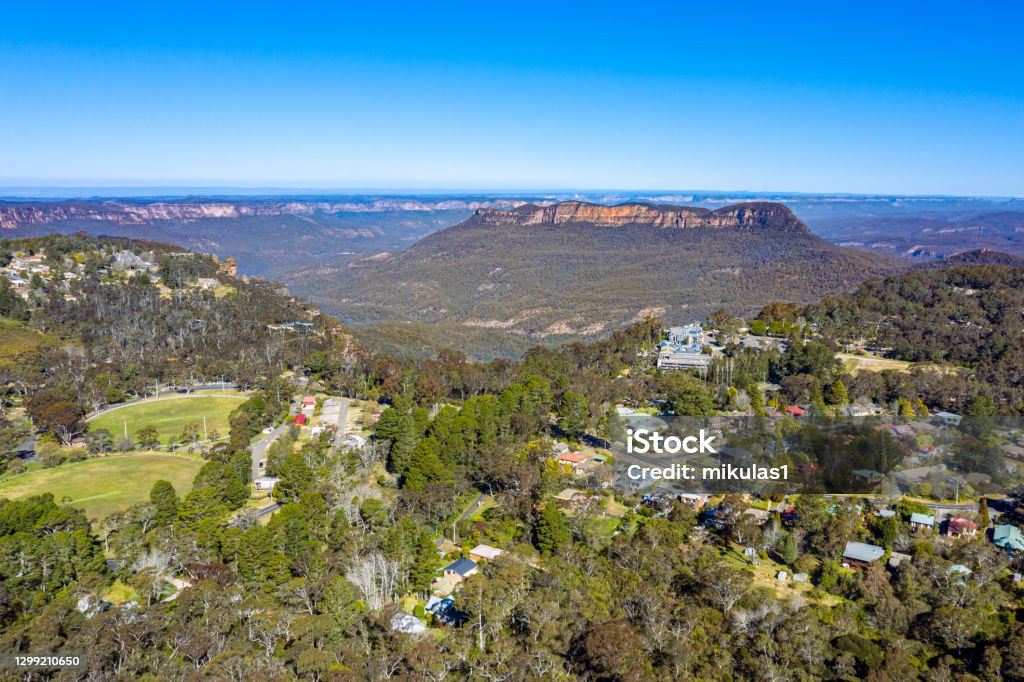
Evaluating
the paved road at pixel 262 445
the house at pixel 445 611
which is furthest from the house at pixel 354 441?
the house at pixel 445 611

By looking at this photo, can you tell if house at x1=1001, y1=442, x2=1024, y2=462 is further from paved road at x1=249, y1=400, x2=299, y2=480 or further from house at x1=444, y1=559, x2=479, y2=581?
paved road at x1=249, y1=400, x2=299, y2=480

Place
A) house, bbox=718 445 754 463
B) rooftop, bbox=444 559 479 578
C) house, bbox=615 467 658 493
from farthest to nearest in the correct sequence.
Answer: house, bbox=615 467 658 493
house, bbox=718 445 754 463
rooftop, bbox=444 559 479 578

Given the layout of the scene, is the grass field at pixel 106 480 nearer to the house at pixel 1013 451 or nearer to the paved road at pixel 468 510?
the paved road at pixel 468 510

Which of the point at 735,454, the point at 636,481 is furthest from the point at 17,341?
the point at 735,454

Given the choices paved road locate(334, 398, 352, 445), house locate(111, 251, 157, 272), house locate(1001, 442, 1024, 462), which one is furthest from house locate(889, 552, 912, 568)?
house locate(111, 251, 157, 272)

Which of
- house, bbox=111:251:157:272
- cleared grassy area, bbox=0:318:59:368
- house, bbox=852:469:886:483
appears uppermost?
house, bbox=111:251:157:272

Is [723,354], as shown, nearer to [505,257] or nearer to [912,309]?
[912,309]
